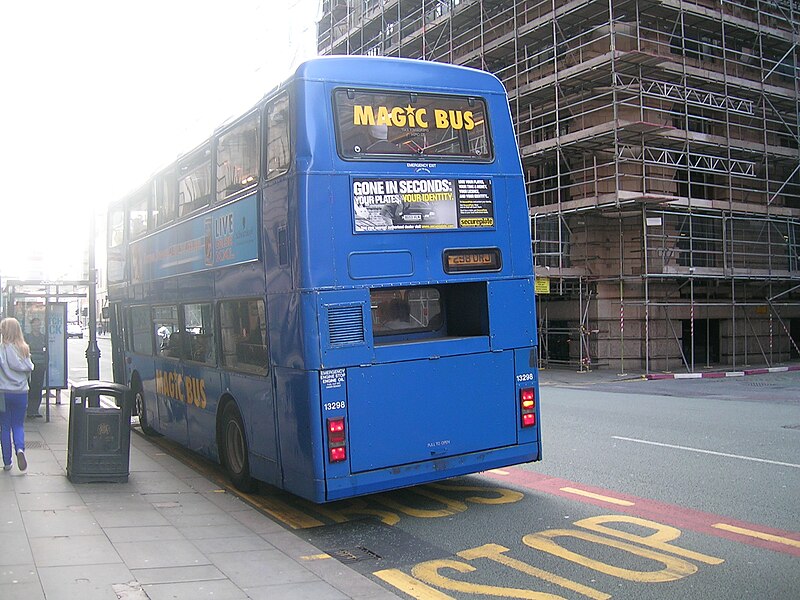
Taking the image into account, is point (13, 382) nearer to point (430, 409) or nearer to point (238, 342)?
point (238, 342)

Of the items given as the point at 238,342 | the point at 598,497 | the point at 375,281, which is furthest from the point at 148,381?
the point at 598,497

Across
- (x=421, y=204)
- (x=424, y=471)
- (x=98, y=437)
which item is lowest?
(x=424, y=471)

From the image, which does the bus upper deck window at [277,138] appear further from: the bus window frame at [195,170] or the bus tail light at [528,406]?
the bus tail light at [528,406]

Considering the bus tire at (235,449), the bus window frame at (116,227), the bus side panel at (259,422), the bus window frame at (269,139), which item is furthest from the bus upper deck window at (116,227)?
the bus window frame at (269,139)

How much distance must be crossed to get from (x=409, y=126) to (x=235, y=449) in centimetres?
412

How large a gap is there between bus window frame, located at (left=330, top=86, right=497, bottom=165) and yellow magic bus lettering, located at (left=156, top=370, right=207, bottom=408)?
157 inches

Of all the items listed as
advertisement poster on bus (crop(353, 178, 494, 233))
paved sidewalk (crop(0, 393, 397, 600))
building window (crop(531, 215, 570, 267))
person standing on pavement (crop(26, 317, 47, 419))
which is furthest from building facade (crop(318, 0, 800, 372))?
paved sidewalk (crop(0, 393, 397, 600))

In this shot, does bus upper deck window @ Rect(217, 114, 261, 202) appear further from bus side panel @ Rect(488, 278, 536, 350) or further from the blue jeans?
the blue jeans

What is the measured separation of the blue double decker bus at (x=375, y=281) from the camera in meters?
7.24

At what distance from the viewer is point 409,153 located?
7.75 metres

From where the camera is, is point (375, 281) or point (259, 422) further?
point (259, 422)

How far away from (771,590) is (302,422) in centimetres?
392

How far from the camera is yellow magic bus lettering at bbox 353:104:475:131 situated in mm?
7594

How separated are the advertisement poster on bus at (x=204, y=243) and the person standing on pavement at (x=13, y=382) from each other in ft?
7.07
